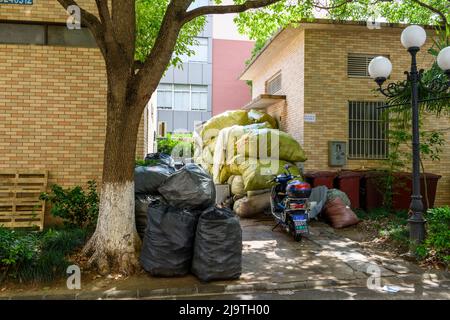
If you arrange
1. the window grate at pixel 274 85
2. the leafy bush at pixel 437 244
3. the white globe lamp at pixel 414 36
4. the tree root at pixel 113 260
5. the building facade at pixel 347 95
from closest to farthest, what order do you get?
the tree root at pixel 113 260 < the leafy bush at pixel 437 244 < the white globe lamp at pixel 414 36 < the building facade at pixel 347 95 < the window grate at pixel 274 85

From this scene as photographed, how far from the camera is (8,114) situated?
7.76m

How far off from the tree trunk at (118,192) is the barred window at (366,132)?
7552mm

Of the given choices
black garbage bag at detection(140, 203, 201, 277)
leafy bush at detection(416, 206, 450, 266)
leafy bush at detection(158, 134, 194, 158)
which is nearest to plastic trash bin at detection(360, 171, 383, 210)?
leafy bush at detection(416, 206, 450, 266)

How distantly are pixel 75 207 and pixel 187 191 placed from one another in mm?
2647

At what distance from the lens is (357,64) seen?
1145 cm

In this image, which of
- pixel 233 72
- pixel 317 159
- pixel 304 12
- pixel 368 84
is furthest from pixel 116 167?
pixel 233 72

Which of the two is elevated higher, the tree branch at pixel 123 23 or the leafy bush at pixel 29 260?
the tree branch at pixel 123 23

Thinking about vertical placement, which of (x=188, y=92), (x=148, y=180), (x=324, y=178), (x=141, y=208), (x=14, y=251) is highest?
(x=188, y=92)

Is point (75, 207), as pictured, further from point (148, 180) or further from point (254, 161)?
point (254, 161)

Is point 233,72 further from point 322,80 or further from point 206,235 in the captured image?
point 206,235

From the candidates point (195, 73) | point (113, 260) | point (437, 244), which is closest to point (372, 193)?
point (437, 244)

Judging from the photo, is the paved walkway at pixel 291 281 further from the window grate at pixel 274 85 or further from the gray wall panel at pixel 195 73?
the gray wall panel at pixel 195 73

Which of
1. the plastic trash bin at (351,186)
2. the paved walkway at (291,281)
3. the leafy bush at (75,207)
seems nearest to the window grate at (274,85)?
the plastic trash bin at (351,186)

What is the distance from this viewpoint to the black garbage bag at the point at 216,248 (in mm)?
5180
